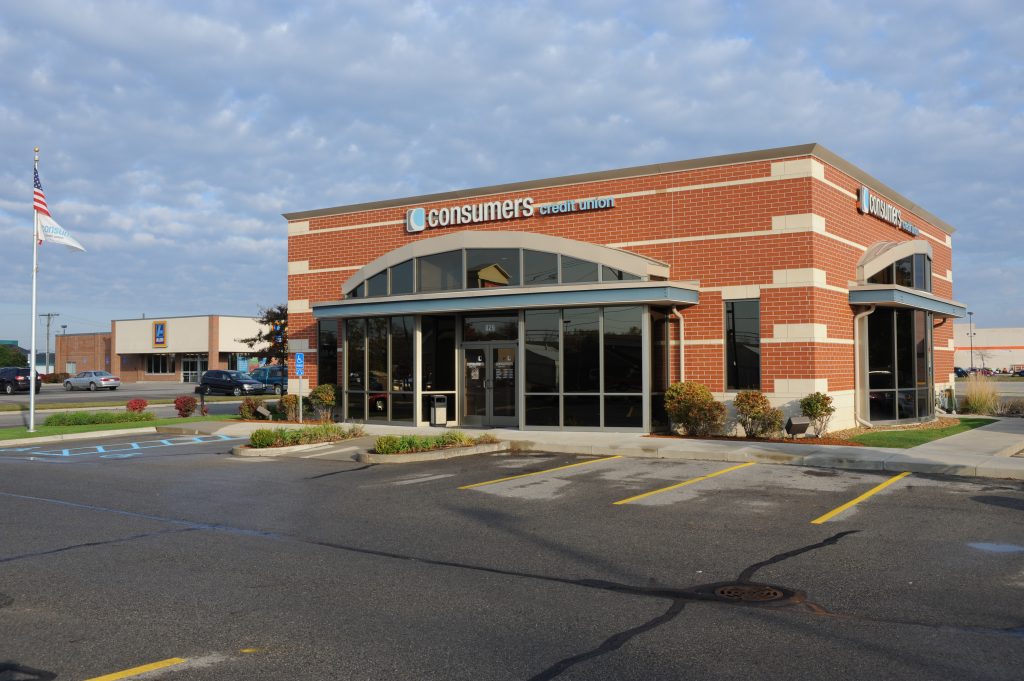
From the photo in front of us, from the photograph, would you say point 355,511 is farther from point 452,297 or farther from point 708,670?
point 452,297

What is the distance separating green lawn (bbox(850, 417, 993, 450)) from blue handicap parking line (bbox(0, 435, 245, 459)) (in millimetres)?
15351

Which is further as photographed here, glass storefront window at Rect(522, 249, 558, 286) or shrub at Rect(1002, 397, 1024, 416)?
shrub at Rect(1002, 397, 1024, 416)

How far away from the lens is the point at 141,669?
4.89 m

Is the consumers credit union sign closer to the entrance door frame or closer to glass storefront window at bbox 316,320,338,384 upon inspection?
the entrance door frame

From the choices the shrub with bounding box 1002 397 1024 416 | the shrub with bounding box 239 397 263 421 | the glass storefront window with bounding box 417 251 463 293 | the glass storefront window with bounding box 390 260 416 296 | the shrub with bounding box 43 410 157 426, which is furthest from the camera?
the shrub with bounding box 1002 397 1024 416

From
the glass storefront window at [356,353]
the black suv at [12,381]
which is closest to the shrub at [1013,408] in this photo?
the glass storefront window at [356,353]

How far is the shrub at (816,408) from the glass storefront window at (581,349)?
4.65m

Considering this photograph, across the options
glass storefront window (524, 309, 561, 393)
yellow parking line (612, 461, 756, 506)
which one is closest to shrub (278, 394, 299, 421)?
glass storefront window (524, 309, 561, 393)

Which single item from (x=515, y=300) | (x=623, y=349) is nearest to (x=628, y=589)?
(x=623, y=349)

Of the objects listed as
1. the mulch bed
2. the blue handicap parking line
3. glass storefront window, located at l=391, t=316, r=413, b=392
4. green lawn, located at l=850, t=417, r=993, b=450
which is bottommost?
the blue handicap parking line

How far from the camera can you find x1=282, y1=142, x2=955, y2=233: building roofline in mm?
19094

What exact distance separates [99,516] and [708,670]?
325 inches

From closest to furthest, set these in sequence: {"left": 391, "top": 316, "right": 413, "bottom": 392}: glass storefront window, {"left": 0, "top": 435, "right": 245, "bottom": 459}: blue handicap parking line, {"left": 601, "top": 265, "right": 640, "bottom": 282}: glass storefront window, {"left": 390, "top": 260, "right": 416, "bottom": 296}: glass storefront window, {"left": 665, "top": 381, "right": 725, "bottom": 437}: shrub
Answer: {"left": 0, "top": 435, "right": 245, "bottom": 459}: blue handicap parking line, {"left": 665, "top": 381, "right": 725, "bottom": 437}: shrub, {"left": 601, "top": 265, "right": 640, "bottom": 282}: glass storefront window, {"left": 391, "top": 316, "right": 413, "bottom": 392}: glass storefront window, {"left": 390, "top": 260, "right": 416, "bottom": 296}: glass storefront window

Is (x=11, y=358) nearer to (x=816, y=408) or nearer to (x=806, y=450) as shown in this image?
(x=816, y=408)
